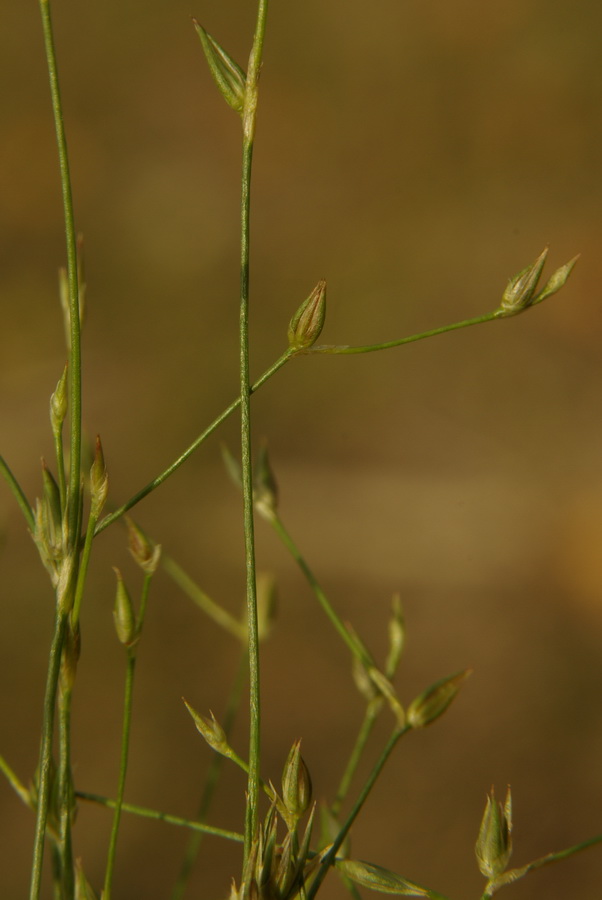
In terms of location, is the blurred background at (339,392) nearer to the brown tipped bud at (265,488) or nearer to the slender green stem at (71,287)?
the brown tipped bud at (265,488)

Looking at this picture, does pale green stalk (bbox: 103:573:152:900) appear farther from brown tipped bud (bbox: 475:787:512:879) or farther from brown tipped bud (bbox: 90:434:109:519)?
brown tipped bud (bbox: 475:787:512:879)

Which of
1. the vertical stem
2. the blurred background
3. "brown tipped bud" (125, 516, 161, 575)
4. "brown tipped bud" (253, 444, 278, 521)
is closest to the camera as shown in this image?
the vertical stem

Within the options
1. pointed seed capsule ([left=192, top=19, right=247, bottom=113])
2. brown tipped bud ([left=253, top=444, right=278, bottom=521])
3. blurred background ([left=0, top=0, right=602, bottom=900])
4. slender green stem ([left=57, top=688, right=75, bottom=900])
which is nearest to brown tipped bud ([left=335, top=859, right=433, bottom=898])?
slender green stem ([left=57, top=688, right=75, bottom=900])

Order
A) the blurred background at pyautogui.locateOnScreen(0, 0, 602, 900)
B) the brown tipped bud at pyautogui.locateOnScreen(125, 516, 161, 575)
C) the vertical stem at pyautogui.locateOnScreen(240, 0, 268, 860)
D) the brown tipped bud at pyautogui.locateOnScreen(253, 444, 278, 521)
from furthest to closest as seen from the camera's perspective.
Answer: the blurred background at pyautogui.locateOnScreen(0, 0, 602, 900) < the brown tipped bud at pyautogui.locateOnScreen(253, 444, 278, 521) < the brown tipped bud at pyautogui.locateOnScreen(125, 516, 161, 575) < the vertical stem at pyautogui.locateOnScreen(240, 0, 268, 860)

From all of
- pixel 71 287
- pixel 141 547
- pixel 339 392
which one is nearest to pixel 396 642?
pixel 141 547

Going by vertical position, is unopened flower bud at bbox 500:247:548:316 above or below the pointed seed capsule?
below

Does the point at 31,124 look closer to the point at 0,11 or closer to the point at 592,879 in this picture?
the point at 0,11

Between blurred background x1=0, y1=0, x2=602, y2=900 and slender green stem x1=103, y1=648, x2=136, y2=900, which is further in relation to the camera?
blurred background x1=0, y1=0, x2=602, y2=900

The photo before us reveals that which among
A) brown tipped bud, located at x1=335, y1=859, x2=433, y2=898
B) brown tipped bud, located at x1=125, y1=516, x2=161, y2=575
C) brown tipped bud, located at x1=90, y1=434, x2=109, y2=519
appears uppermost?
brown tipped bud, located at x1=90, y1=434, x2=109, y2=519

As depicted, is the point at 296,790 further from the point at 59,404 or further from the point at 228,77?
the point at 228,77
